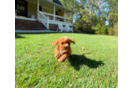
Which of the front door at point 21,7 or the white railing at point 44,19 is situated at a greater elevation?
the front door at point 21,7

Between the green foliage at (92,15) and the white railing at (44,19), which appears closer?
the white railing at (44,19)

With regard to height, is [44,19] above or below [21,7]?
below

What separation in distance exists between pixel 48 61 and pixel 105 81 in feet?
4.41

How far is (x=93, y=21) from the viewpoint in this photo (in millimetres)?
20422

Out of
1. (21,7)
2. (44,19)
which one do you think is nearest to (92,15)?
(44,19)

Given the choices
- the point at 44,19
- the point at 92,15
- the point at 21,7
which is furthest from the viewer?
the point at 92,15

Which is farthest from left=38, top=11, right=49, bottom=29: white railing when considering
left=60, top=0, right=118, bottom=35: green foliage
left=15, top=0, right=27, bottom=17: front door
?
left=60, top=0, right=118, bottom=35: green foliage

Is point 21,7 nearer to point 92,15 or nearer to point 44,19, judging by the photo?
point 44,19

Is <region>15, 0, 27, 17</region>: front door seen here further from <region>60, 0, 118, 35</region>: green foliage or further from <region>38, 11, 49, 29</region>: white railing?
<region>60, 0, 118, 35</region>: green foliage

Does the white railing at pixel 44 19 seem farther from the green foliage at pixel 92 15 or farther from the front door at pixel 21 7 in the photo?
the green foliage at pixel 92 15

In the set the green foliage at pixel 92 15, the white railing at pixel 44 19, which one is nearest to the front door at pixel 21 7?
the white railing at pixel 44 19

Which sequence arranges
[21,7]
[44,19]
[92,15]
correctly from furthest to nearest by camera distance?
1. [92,15]
2. [21,7]
3. [44,19]
